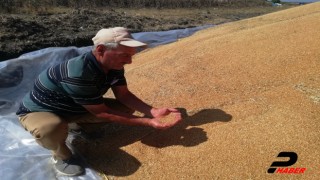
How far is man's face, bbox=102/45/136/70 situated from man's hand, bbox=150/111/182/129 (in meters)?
0.41

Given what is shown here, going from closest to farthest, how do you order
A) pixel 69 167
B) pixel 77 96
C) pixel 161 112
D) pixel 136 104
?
pixel 77 96
pixel 69 167
pixel 161 112
pixel 136 104

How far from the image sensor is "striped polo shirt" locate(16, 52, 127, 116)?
2057 mm

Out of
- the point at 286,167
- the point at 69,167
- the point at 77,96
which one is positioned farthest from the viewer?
the point at 69,167

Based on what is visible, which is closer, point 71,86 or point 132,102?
point 71,86

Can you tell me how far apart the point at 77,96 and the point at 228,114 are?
3.50ft

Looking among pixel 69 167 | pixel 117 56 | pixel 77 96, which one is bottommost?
pixel 69 167

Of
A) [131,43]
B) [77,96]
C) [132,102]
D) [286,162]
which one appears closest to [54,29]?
[132,102]

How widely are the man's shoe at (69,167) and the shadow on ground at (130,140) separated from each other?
11 cm

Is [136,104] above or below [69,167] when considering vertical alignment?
above

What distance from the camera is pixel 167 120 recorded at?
8.14 ft

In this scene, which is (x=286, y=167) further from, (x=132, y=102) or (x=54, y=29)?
(x=54, y=29)

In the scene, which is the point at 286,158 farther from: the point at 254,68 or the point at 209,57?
the point at 209,57

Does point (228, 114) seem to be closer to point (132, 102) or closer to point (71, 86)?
point (132, 102)

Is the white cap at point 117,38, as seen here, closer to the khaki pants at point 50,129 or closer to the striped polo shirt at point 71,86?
the striped polo shirt at point 71,86
